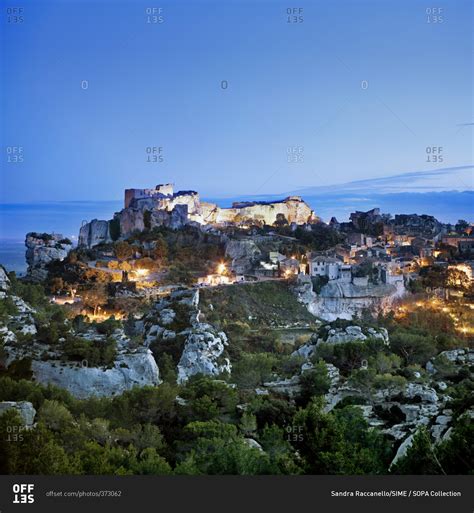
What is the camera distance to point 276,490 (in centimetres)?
605

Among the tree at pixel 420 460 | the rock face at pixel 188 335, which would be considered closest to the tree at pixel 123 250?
the rock face at pixel 188 335

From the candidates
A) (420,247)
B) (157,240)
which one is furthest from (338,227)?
(157,240)

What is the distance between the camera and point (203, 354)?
9.93m

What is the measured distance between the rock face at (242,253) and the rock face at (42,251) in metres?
3.24

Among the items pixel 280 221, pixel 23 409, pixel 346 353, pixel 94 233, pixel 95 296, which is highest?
pixel 280 221

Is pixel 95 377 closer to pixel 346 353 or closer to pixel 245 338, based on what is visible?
pixel 245 338

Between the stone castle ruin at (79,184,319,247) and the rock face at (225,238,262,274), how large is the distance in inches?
52.1

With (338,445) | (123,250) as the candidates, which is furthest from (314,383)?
(123,250)

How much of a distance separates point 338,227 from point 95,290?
5.58 metres

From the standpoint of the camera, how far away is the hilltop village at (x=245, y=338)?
22.0ft

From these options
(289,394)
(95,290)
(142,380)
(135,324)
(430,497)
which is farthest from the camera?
(95,290)

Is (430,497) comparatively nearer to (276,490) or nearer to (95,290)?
(276,490)

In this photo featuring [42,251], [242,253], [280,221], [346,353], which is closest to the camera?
[346,353]

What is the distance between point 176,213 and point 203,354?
6.67 metres
